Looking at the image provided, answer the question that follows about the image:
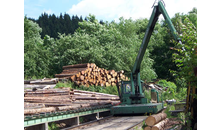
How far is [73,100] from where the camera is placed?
15180 mm

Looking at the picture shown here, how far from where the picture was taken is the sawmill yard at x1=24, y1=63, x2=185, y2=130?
10.1 m

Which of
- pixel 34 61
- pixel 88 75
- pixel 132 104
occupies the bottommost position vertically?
pixel 132 104

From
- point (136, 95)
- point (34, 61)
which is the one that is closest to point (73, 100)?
point (136, 95)

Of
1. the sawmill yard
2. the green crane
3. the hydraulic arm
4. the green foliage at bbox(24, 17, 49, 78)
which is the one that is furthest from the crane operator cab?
the green foliage at bbox(24, 17, 49, 78)

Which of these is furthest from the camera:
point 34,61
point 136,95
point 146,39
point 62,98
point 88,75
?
point 34,61

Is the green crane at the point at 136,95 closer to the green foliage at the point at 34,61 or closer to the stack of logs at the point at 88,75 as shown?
the stack of logs at the point at 88,75

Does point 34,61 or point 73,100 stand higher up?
point 34,61

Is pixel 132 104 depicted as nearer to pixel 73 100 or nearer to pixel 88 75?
pixel 73 100

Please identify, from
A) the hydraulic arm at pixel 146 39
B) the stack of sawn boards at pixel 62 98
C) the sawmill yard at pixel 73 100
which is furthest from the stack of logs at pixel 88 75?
the hydraulic arm at pixel 146 39

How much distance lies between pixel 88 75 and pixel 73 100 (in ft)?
18.1

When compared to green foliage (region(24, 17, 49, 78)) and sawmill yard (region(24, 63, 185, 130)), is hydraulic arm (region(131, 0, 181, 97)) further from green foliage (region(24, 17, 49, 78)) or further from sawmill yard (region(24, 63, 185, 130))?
green foliage (region(24, 17, 49, 78))

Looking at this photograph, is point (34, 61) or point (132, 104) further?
point (34, 61)

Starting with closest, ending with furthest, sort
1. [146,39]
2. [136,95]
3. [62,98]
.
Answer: [146,39], [62,98], [136,95]
